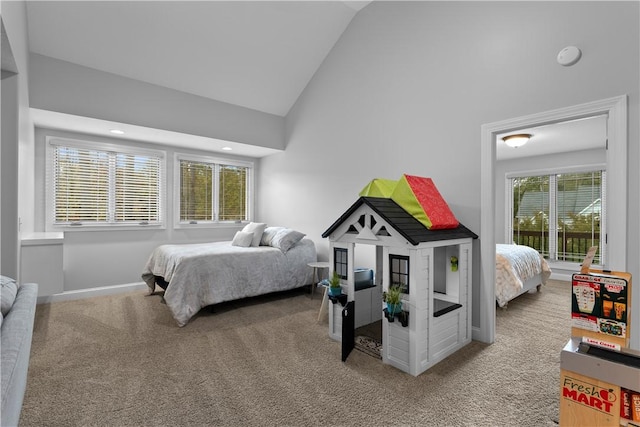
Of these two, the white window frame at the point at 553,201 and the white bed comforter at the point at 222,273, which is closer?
the white bed comforter at the point at 222,273

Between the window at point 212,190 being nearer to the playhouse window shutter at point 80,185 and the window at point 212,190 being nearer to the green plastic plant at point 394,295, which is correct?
the playhouse window shutter at point 80,185

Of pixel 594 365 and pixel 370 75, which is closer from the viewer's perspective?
pixel 594 365

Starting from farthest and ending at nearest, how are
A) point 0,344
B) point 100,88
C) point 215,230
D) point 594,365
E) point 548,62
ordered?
point 215,230
point 100,88
point 548,62
point 594,365
point 0,344

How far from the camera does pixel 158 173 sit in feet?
16.1

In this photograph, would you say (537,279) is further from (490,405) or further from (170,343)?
(170,343)

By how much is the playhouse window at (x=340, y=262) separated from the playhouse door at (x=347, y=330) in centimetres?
36

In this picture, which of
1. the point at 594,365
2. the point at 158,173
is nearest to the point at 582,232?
the point at 594,365

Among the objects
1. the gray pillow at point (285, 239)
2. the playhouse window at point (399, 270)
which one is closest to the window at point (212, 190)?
the gray pillow at point (285, 239)

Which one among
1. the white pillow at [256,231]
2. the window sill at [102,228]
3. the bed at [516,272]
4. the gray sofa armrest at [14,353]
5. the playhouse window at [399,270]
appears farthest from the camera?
the white pillow at [256,231]

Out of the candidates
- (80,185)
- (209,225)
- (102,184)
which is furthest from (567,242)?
(80,185)

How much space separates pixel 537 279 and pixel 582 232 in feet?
6.92

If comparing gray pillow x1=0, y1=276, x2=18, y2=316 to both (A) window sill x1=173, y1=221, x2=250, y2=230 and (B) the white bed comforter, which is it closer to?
(B) the white bed comforter

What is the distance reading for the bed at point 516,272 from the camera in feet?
11.8

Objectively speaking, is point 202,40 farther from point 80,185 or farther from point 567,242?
point 567,242
